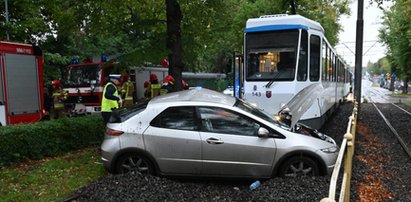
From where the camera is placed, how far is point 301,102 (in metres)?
9.91

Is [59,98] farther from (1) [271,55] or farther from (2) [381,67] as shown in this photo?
(2) [381,67]

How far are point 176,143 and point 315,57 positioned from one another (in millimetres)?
5731

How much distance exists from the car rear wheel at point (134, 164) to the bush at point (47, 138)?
2549 mm

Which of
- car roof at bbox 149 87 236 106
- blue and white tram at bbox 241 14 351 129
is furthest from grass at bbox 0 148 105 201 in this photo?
blue and white tram at bbox 241 14 351 129

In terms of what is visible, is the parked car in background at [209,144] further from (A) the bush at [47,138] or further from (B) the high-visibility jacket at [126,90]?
(B) the high-visibility jacket at [126,90]

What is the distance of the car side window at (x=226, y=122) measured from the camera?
659cm

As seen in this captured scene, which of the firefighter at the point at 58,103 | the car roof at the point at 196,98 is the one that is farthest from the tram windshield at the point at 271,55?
the firefighter at the point at 58,103

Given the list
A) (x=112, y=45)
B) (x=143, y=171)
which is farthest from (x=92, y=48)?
(x=143, y=171)

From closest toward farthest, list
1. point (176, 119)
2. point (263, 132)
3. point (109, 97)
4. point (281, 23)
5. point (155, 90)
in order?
point (263, 132), point (176, 119), point (109, 97), point (281, 23), point (155, 90)

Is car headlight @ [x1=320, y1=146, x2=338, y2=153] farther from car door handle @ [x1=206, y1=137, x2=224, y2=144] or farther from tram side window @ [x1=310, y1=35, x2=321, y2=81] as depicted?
tram side window @ [x1=310, y1=35, x2=321, y2=81]

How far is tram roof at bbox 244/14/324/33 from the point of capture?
10.2 meters

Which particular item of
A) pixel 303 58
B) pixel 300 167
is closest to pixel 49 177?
pixel 300 167

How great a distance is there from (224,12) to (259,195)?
30.5 feet

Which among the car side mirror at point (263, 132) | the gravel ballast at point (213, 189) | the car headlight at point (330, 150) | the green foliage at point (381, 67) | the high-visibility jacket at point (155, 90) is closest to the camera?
the gravel ballast at point (213, 189)
